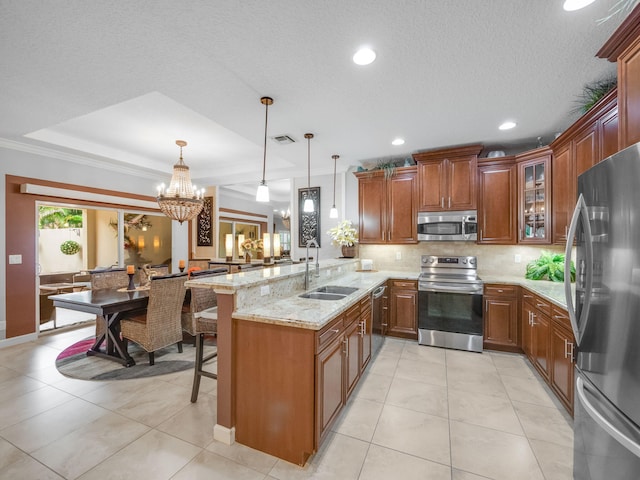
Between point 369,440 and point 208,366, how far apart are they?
77.3 inches

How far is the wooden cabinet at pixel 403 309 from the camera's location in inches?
155

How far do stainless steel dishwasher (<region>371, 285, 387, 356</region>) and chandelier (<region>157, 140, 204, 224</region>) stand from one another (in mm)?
3000

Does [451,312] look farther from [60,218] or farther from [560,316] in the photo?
[60,218]

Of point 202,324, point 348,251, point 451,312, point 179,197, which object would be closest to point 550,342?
point 451,312

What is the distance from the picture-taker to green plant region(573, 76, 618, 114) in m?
2.35

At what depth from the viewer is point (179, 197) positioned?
4.13 meters

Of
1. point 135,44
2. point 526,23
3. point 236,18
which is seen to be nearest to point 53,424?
point 135,44

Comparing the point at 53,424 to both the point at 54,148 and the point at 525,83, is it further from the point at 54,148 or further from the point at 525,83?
the point at 525,83

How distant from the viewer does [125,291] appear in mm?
3623

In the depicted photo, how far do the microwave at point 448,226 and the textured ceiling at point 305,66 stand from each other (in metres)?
1.01

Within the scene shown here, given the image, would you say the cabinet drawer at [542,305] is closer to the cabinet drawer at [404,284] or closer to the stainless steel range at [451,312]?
the stainless steel range at [451,312]

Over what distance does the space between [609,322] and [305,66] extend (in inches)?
92.9

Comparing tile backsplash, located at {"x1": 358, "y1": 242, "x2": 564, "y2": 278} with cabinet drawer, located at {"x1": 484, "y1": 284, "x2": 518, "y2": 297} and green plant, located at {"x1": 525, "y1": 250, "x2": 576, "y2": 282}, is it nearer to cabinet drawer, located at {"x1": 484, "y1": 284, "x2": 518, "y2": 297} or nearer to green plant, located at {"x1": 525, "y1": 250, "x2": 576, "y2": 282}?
green plant, located at {"x1": 525, "y1": 250, "x2": 576, "y2": 282}

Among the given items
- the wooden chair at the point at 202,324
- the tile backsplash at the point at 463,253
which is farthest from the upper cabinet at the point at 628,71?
the wooden chair at the point at 202,324
